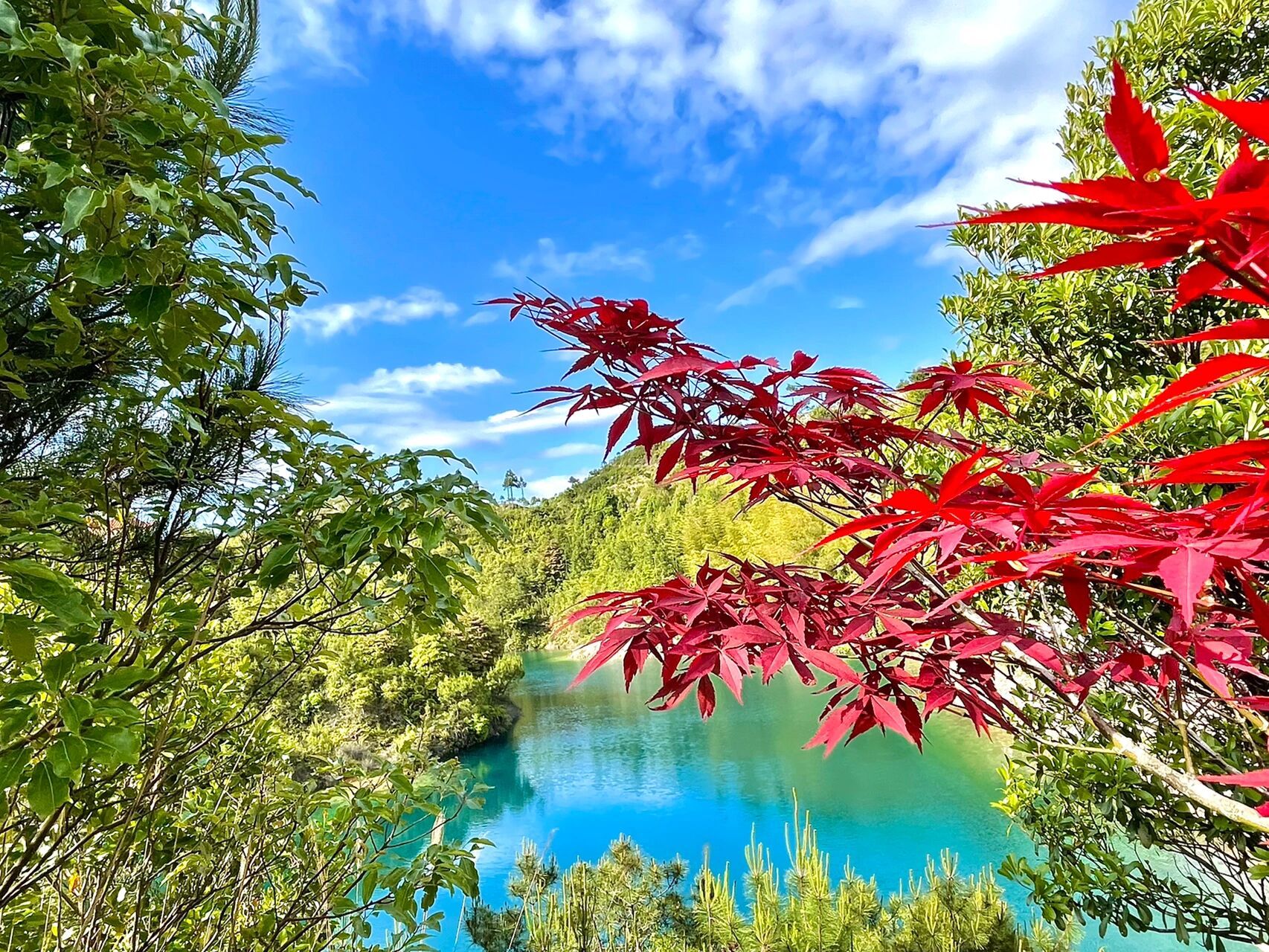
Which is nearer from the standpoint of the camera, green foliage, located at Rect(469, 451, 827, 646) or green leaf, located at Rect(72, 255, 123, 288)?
green leaf, located at Rect(72, 255, 123, 288)

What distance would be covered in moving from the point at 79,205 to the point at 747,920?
4289 millimetres

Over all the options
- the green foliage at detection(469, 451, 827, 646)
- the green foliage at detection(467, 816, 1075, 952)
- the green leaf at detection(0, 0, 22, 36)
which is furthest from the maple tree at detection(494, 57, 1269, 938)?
the green foliage at detection(469, 451, 827, 646)

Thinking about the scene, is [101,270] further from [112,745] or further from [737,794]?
[737,794]

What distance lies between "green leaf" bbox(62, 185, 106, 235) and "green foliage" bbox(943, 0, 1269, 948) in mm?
1657

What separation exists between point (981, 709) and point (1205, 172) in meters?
1.70

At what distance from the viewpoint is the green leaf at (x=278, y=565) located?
0.95 meters

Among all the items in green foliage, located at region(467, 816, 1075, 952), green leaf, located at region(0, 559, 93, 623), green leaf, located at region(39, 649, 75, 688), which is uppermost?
green leaf, located at region(0, 559, 93, 623)

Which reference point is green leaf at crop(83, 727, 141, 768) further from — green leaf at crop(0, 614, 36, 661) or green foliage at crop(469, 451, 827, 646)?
green foliage at crop(469, 451, 827, 646)

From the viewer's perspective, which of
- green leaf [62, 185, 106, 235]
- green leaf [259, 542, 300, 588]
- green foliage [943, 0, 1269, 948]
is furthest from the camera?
green foliage [943, 0, 1269, 948]

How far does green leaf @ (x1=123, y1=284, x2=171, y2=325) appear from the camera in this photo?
2.28 ft

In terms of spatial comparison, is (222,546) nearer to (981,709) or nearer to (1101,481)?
(981,709)

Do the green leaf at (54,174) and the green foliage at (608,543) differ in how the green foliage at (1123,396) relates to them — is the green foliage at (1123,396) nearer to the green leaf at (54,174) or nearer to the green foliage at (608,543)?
the green leaf at (54,174)

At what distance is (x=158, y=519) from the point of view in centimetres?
117

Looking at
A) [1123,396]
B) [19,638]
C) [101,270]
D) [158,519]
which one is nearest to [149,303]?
[101,270]
